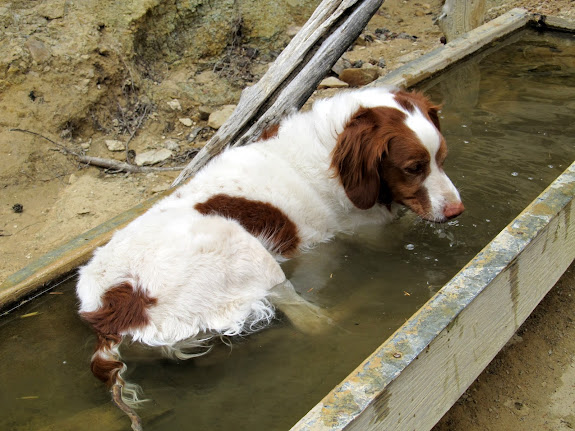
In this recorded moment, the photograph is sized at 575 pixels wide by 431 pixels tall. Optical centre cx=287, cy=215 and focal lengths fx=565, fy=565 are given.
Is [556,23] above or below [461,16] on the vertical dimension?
below

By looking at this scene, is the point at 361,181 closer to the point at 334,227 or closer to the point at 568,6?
the point at 334,227

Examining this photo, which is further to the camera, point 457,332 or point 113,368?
point 113,368

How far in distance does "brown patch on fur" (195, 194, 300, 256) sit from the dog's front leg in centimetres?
25

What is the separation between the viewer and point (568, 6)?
23.5ft

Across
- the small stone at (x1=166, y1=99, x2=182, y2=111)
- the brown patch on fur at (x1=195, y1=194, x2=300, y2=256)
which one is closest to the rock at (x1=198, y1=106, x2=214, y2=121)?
the small stone at (x1=166, y1=99, x2=182, y2=111)

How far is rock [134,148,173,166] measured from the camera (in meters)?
5.07

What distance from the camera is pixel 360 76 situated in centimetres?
586

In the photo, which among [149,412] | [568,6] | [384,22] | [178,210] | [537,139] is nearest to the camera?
[149,412]

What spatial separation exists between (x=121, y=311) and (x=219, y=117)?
3290 millimetres

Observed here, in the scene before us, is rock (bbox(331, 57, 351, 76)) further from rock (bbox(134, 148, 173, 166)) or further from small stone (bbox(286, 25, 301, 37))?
rock (bbox(134, 148, 173, 166))

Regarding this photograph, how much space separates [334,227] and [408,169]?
595 millimetres

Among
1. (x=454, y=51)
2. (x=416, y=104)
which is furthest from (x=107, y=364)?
(x=454, y=51)

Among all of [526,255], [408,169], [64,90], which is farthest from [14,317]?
[64,90]

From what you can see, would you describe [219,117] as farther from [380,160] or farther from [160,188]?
[380,160]
